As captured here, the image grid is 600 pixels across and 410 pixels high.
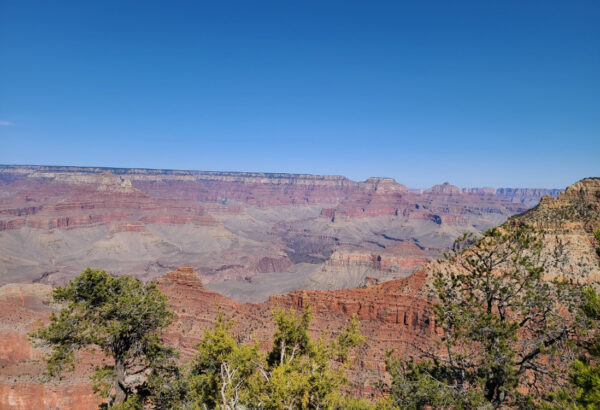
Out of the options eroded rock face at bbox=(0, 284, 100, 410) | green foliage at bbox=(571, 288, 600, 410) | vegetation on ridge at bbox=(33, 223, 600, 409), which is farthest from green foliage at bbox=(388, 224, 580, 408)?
eroded rock face at bbox=(0, 284, 100, 410)

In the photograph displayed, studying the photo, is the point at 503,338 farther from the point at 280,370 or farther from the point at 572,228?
the point at 572,228

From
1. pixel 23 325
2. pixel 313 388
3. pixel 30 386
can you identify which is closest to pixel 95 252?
pixel 23 325

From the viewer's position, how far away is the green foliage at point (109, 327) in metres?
18.6

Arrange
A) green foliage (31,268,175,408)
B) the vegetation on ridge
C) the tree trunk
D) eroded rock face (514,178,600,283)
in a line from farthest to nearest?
1. eroded rock face (514,178,600,283)
2. the tree trunk
3. green foliage (31,268,175,408)
4. the vegetation on ridge

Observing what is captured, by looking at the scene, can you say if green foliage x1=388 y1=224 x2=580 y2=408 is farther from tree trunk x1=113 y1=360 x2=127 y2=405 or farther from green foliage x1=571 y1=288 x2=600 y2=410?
tree trunk x1=113 y1=360 x2=127 y2=405

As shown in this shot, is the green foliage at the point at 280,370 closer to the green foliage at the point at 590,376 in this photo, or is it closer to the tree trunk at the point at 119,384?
the tree trunk at the point at 119,384

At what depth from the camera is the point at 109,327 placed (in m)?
18.4

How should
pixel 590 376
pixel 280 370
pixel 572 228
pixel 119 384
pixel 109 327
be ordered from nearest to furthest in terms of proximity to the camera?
pixel 590 376
pixel 280 370
pixel 109 327
pixel 119 384
pixel 572 228

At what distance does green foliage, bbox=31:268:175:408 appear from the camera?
18562 millimetres

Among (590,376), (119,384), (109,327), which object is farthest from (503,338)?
(119,384)

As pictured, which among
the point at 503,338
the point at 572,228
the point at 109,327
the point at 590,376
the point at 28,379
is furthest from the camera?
the point at 572,228

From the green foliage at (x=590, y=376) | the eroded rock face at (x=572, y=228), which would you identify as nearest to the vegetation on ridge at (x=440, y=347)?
the green foliage at (x=590, y=376)

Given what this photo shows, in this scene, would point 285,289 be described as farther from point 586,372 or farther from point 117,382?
point 586,372

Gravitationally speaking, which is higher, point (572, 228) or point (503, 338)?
point (572, 228)
